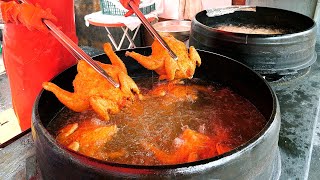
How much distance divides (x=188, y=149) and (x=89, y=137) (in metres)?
0.44

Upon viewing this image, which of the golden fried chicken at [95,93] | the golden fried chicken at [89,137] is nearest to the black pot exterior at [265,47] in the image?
the golden fried chicken at [95,93]

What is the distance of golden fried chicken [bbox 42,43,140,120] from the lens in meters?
1.40

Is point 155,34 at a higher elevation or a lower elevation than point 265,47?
higher

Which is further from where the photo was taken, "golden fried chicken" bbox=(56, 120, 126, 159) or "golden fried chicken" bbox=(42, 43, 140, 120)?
"golden fried chicken" bbox=(42, 43, 140, 120)

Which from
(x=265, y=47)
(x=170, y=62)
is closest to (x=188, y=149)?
(x=170, y=62)

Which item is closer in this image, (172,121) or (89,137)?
(89,137)

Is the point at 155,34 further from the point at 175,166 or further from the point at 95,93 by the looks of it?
the point at 175,166

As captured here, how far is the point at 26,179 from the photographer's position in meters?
1.38

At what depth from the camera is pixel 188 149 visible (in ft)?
4.07

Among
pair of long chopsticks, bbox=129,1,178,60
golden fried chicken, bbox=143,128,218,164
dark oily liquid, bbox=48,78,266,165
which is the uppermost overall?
pair of long chopsticks, bbox=129,1,178,60

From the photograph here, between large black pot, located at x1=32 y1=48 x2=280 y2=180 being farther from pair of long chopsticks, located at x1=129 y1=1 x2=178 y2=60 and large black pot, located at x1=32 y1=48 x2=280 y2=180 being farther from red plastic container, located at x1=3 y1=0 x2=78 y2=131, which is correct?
red plastic container, located at x1=3 y1=0 x2=78 y2=131

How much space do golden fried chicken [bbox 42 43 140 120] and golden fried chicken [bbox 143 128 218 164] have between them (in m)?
0.26

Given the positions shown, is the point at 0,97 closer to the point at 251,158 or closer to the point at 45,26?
the point at 45,26

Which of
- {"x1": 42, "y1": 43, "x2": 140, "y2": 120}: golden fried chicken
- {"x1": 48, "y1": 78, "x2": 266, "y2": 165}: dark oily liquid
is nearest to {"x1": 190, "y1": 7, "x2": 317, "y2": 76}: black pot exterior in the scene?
{"x1": 48, "y1": 78, "x2": 266, "y2": 165}: dark oily liquid
